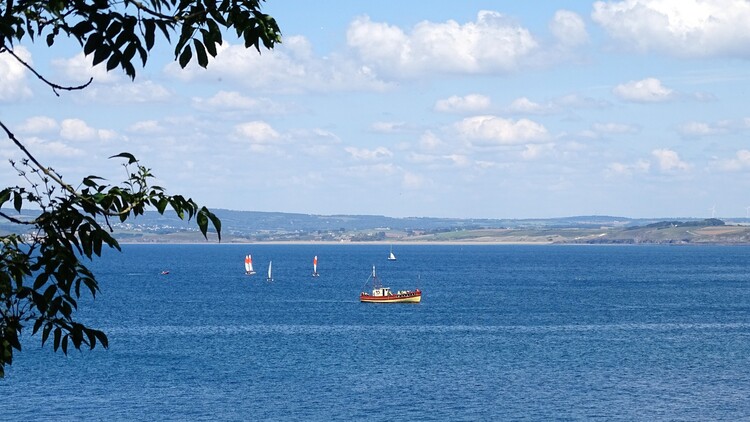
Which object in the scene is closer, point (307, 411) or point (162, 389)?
point (307, 411)

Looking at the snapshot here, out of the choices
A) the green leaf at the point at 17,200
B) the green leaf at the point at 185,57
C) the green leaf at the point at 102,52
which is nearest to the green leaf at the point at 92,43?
the green leaf at the point at 102,52

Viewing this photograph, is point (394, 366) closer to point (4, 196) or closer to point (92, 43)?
point (4, 196)

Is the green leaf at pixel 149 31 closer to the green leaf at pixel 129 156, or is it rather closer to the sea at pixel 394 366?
the green leaf at pixel 129 156

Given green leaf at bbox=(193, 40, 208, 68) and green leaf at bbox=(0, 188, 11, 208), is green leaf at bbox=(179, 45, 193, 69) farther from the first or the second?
green leaf at bbox=(0, 188, 11, 208)

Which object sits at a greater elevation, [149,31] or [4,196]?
[149,31]

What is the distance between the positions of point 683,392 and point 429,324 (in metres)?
52.1

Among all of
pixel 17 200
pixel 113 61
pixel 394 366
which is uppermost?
pixel 113 61

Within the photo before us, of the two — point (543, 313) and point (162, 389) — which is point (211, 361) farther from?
point (543, 313)

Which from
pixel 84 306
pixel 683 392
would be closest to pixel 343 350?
pixel 683 392

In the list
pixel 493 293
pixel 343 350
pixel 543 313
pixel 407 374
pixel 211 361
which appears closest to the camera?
pixel 407 374

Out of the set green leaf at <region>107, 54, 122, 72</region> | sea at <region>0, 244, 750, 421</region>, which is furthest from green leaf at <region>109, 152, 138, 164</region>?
sea at <region>0, 244, 750, 421</region>

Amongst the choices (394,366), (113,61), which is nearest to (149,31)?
(113,61)

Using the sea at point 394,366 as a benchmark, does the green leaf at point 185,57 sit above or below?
above

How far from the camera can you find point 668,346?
343 feet
